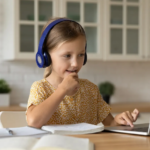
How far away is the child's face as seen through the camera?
1392 millimetres

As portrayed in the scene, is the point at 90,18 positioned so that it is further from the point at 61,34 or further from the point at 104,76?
the point at 61,34

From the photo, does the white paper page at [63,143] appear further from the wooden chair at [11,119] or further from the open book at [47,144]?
the wooden chair at [11,119]

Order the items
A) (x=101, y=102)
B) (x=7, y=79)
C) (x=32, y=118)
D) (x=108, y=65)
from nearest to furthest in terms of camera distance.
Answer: (x=32, y=118) < (x=101, y=102) < (x=7, y=79) < (x=108, y=65)

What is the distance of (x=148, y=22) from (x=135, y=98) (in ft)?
3.29

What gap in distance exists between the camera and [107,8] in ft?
10.5

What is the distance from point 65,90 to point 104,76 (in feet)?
7.60

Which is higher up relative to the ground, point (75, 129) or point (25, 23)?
point (25, 23)

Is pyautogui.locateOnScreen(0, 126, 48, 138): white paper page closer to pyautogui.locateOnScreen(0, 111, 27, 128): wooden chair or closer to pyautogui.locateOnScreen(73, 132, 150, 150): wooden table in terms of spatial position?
pyautogui.locateOnScreen(73, 132, 150, 150): wooden table

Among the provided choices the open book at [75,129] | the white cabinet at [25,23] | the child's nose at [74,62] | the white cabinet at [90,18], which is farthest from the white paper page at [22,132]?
the white cabinet at [90,18]

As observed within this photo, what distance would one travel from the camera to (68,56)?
4.60 feet

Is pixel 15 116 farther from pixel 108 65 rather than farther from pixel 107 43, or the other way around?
pixel 108 65

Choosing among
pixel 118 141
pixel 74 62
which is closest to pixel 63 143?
pixel 118 141

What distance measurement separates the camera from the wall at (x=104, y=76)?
10.9 feet

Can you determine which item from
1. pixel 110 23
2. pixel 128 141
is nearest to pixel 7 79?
pixel 110 23
